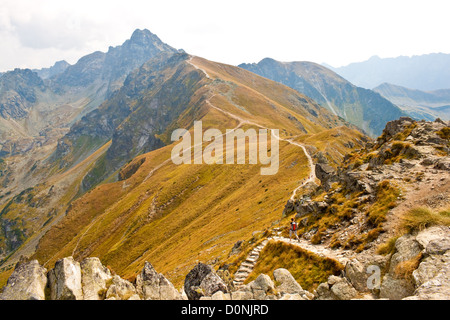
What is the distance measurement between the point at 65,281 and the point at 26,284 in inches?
95.9

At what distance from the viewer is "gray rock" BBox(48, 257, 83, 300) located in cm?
1435

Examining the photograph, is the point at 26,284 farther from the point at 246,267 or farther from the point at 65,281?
the point at 246,267

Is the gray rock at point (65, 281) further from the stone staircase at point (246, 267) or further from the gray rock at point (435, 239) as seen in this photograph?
the gray rock at point (435, 239)

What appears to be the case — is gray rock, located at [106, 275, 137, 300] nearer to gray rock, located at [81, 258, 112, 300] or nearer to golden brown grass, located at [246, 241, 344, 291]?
gray rock, located at [81, 258, 112, 300]

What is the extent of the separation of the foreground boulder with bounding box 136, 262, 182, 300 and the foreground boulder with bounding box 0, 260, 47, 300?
5.70m

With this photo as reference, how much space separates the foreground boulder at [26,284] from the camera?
13938mm

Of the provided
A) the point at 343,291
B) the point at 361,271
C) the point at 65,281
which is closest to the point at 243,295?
the point at 343,291

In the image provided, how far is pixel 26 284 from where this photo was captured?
48.1 ft

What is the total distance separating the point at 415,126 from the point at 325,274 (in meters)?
29.7

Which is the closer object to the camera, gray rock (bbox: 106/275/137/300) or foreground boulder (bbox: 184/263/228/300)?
gray rock (bbox: 106/275/137/300)

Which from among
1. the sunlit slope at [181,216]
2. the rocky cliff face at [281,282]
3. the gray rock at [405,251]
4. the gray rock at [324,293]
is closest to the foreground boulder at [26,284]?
the rocky cliff face at [281,282]

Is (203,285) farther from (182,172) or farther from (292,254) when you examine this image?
(182,172)

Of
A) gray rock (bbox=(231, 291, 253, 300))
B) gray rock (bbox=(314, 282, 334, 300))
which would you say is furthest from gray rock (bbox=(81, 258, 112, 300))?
gray rock (bbox=(314, 282, 334, 300))
